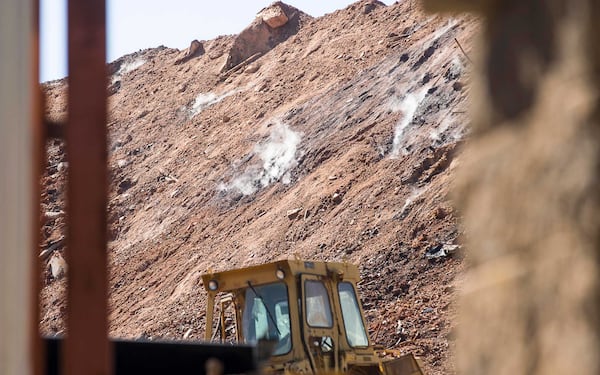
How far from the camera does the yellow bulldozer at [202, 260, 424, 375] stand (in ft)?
36.1

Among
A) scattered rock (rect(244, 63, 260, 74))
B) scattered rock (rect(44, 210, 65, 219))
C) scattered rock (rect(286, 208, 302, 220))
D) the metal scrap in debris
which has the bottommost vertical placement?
the metal scrap in debris

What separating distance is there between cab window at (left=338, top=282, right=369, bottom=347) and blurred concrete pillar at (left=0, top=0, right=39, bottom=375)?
907cm

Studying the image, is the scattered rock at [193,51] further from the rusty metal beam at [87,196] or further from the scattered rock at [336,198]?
the rusty metal beam at [87,196]

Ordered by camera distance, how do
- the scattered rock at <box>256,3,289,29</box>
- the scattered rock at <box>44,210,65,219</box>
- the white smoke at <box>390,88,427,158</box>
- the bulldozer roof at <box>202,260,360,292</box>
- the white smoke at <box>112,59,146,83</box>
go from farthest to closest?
the white smoke at <box>112,59,146,83</box>, the scattered rock at <box>256,3,289,29</box>, the scattered rock at <box>44,210,65,219</box>, the white smoke at <box>390,88,427,158</box>, the bulldozer roof at <box>202,260,360,292</box>

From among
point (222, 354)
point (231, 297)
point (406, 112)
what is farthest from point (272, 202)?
point (222, 354)

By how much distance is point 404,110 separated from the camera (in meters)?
32.4

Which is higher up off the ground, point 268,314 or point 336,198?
point 336,198

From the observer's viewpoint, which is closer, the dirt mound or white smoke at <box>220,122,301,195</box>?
white smoke at <box>220,122,301,195</box>

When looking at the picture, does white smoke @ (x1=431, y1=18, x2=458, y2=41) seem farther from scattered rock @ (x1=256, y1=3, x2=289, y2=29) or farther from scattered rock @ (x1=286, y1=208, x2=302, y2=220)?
scattered rock @ (x1=256, y1=3, x2=289, y2=29)

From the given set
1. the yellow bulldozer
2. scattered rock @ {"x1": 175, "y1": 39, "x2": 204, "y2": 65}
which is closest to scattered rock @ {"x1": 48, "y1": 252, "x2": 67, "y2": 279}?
scattered rock @ {"x1": 175, "y1": 39, "x2": 204, "y2": 65}

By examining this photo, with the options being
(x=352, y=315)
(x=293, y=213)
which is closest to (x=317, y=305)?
(x=352, y=315)

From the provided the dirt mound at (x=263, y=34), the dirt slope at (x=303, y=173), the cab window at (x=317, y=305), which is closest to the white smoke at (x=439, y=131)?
the dirt slope at (x=303, y=173)

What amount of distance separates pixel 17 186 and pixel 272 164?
32.4 metres

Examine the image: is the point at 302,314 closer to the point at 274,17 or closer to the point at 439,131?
the point at 439,131
